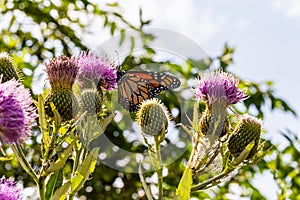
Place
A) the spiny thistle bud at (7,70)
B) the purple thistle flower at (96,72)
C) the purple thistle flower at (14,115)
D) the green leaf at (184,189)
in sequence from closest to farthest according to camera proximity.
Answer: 1. the purple thistle flower at (14,115)
2. the green leaf at (184,189)
3. the spiny thistle bud at (7,70)
4. the purple thistle flower at (96,72)

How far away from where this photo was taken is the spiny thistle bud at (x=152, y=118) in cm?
291

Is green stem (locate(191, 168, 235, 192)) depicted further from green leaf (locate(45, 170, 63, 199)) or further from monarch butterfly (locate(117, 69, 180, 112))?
monarch butterfly (locate(117, 69, 180, 112))

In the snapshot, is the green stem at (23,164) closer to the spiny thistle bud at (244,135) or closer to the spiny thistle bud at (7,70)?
the spiny thistle bud at (7,70)

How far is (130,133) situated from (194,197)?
693 mm

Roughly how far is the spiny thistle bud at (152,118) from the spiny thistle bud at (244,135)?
31 centimetres

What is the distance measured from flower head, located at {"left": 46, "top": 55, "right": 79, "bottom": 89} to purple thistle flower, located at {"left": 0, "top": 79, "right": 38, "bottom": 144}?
0.59 metres

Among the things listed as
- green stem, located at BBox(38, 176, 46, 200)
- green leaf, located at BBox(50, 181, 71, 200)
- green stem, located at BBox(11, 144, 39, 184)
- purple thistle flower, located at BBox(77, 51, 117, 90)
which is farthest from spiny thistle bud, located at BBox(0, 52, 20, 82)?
green leaf, located at BBox(50, 181, 71, 200)

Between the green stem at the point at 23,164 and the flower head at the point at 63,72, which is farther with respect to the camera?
the flower head at the point at 63,72

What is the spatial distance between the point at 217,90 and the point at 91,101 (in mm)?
744

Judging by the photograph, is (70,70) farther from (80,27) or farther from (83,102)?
(80,27)

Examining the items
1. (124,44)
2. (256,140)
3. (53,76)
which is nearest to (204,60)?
(124,44)

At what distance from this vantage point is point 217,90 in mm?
3172

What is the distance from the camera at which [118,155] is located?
4980 millimetres

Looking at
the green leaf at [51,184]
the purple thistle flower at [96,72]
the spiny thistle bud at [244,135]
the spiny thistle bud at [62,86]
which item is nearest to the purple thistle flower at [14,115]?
the green leaf at [51,184]
